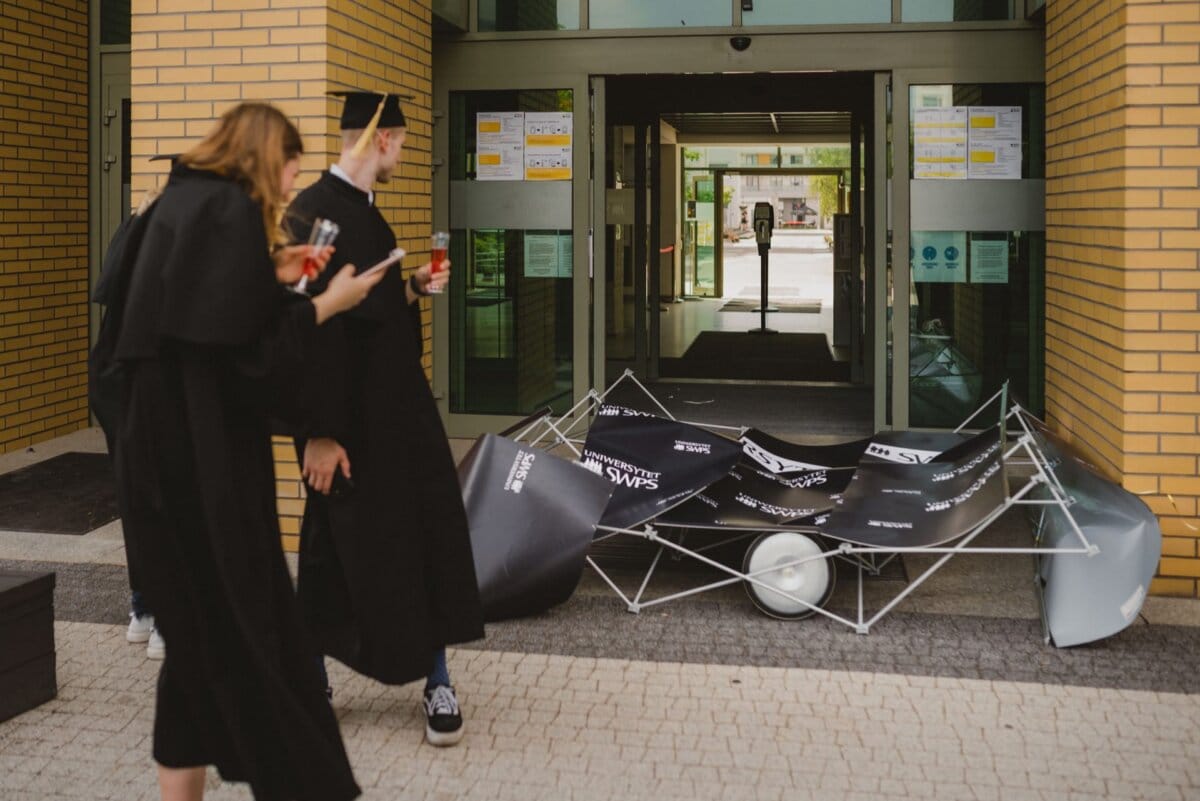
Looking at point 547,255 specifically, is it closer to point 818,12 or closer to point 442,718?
point 818,12

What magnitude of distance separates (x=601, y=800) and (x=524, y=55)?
5864 mm

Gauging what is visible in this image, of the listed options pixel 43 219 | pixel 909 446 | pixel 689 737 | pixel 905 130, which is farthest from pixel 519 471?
pixel 43 219

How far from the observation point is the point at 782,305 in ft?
78.9

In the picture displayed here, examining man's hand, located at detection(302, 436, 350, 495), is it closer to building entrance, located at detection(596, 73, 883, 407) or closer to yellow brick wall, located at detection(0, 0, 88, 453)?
building entrance, located at detection(596, 73, 883, 407)

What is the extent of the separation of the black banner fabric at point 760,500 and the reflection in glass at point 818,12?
11.0 ft

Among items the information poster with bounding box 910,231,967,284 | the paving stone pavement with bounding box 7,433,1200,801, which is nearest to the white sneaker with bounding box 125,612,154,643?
the paving stone pavement with bounding box 7,433,1200,801

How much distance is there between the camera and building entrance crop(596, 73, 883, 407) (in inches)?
487

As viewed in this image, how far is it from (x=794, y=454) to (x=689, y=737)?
2.41 metres

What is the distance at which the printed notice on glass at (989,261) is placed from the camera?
8.23 metres

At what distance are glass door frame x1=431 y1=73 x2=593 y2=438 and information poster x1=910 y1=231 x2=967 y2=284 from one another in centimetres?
194

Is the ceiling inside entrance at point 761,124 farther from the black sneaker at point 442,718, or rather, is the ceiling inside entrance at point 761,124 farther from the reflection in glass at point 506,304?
the black sneaker at point 442,718

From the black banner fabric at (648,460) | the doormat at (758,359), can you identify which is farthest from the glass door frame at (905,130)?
the doormat at (758,359)

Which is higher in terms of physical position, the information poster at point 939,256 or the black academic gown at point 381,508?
the information poster at point 939,256

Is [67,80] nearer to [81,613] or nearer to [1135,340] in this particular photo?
[81,613]
